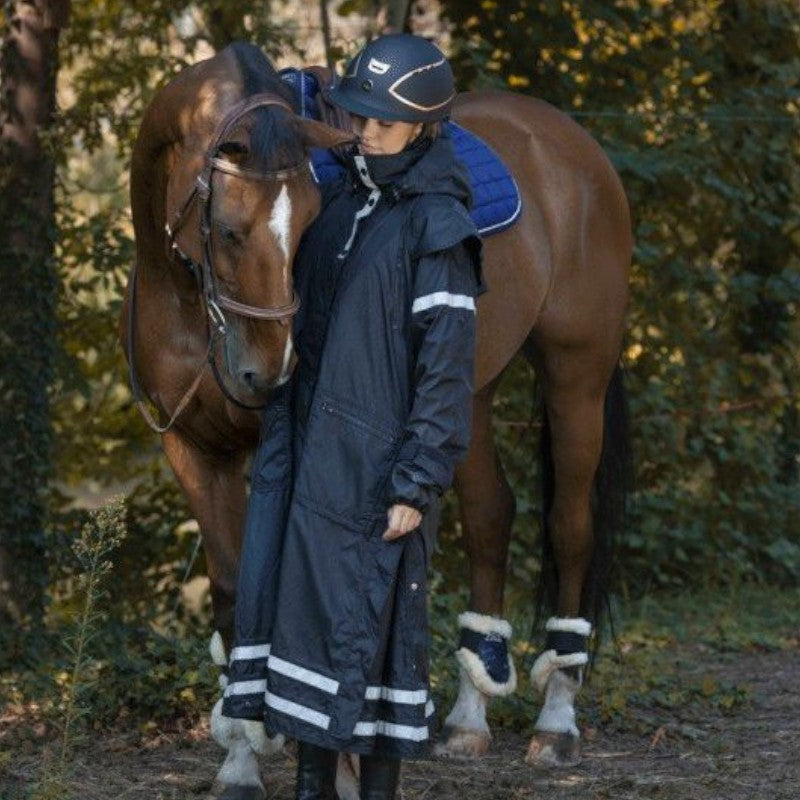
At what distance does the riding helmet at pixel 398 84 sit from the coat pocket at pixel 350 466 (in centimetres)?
63

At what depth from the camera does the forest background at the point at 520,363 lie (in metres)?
5.78

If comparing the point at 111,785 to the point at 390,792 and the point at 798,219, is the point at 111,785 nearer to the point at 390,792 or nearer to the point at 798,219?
the point at 390,792

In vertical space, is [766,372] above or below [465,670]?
below

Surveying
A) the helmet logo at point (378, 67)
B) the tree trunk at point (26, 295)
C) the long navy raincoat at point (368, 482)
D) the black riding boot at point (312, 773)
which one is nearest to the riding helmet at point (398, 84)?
the helmet logo at point (378, 67)

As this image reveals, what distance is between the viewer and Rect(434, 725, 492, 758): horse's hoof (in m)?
4.73

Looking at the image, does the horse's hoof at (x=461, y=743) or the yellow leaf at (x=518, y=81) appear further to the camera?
the yellow leaf at (x=518, y=81)

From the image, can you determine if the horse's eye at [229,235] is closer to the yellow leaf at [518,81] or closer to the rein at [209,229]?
the rein at [209,229]

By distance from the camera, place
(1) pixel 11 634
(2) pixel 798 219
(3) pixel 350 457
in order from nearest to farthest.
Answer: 1. (3) pixel 350 457
2. (1) pixel 11 634
3. (2) pixel 798 219

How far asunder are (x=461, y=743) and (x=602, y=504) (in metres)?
1.02

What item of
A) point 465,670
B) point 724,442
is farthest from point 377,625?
point 724,442

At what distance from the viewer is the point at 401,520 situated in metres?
3.32

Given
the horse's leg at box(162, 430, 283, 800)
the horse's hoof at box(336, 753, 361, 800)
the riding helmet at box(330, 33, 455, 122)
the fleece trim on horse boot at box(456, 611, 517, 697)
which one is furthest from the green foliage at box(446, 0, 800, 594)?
the riding helmet at box(330, 33, 455, 122)

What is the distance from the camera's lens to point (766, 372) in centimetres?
894

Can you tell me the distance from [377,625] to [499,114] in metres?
2.29
